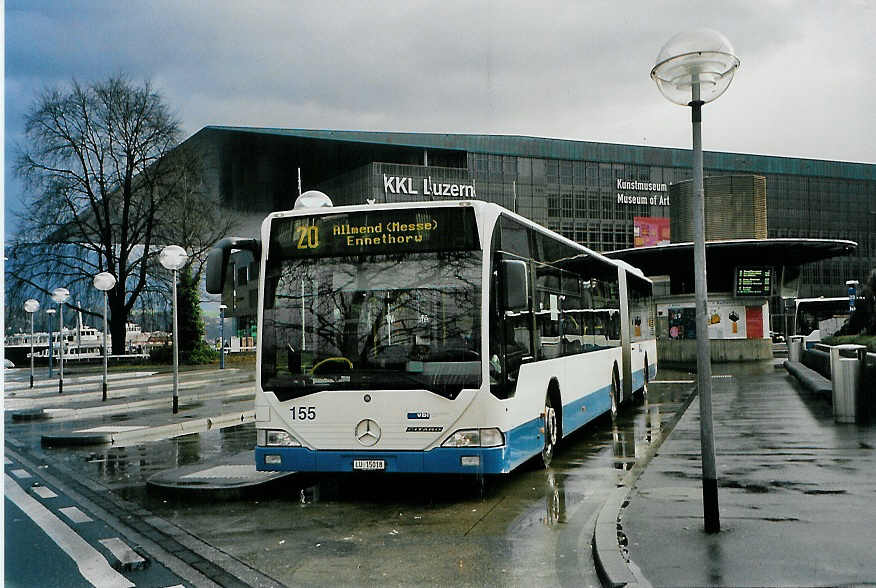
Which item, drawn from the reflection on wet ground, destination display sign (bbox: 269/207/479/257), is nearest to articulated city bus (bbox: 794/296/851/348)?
the reflection on wet ground

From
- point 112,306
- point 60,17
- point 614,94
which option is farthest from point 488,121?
point 112,306

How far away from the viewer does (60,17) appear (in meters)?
9.99

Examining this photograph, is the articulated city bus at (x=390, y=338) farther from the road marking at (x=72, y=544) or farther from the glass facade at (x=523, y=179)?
the glass facade at (x=523, y=179)

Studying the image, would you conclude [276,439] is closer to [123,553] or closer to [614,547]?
[123,553]

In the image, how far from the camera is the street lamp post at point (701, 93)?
624cm

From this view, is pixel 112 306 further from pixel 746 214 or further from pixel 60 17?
pixel 746 214

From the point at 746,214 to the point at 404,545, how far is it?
122 ft

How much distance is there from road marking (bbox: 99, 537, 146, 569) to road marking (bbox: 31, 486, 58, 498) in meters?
2.75

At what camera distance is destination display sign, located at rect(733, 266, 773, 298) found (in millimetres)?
33375

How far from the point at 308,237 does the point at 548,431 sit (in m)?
3.62

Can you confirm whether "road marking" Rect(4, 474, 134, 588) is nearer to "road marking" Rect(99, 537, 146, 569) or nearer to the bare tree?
"road marking" Rect(99, 537, 146, 569)

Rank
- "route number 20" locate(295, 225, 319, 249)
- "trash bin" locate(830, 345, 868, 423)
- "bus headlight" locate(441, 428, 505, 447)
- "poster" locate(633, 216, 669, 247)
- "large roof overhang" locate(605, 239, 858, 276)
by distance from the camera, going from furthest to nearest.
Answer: "poster" locate(633, 216, 669, 247)
"large roof overhang" locate(605, 239, 858, 276)
"trash bin" locate(830, 345, 868, 423)
"route number 20" locate(295, 225, 319, 249)
"bus headlight" locate(441, 428, 505, 447)

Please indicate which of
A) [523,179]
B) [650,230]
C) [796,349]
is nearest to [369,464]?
[796,349]

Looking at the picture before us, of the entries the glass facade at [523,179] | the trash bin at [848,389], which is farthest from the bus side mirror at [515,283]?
the glass facade at [523,179]
